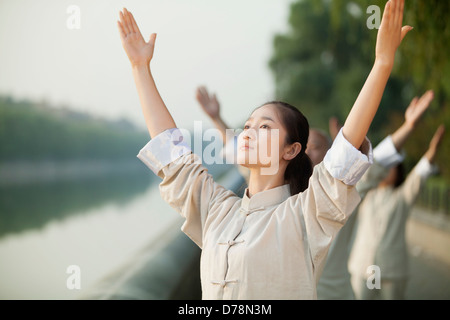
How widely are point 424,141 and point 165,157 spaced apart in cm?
1214

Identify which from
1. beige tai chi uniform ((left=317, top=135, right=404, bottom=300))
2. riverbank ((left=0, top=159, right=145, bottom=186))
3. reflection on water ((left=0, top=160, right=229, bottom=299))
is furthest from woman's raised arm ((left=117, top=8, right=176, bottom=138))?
riverbank ((left=0, top=159, right=145, bottom=186))

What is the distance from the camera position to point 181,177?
66.6 inches

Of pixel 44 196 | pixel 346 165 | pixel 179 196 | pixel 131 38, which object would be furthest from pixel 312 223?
pixel 44 196

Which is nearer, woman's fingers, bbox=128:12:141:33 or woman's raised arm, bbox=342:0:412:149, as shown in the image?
woman's raised arm, bbox=342:0:412:149

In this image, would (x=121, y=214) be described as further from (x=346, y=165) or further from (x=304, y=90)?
(x=346, y=165)

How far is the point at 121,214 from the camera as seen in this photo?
99.3 ft

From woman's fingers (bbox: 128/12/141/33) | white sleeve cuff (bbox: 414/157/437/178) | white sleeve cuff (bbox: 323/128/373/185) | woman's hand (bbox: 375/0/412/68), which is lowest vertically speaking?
white sleeve cuff (bbox: 414/157/437/178)

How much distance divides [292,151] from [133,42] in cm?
63

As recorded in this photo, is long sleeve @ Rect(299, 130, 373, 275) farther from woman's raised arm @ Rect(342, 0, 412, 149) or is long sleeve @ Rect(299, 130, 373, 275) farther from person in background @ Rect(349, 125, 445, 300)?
person in background @ Rect(349, 125, 445, 300)

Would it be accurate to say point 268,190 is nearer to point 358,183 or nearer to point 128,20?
point 128,20

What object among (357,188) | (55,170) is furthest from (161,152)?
(55,170)

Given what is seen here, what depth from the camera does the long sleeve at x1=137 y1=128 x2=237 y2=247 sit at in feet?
5.56

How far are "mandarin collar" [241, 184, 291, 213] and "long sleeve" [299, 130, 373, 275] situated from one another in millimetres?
126

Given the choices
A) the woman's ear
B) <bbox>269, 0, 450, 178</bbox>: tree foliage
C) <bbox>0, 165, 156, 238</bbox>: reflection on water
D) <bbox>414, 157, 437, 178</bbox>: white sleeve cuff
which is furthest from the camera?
<bbox>0, 165, 156, 238</bbox>: reflection on water
